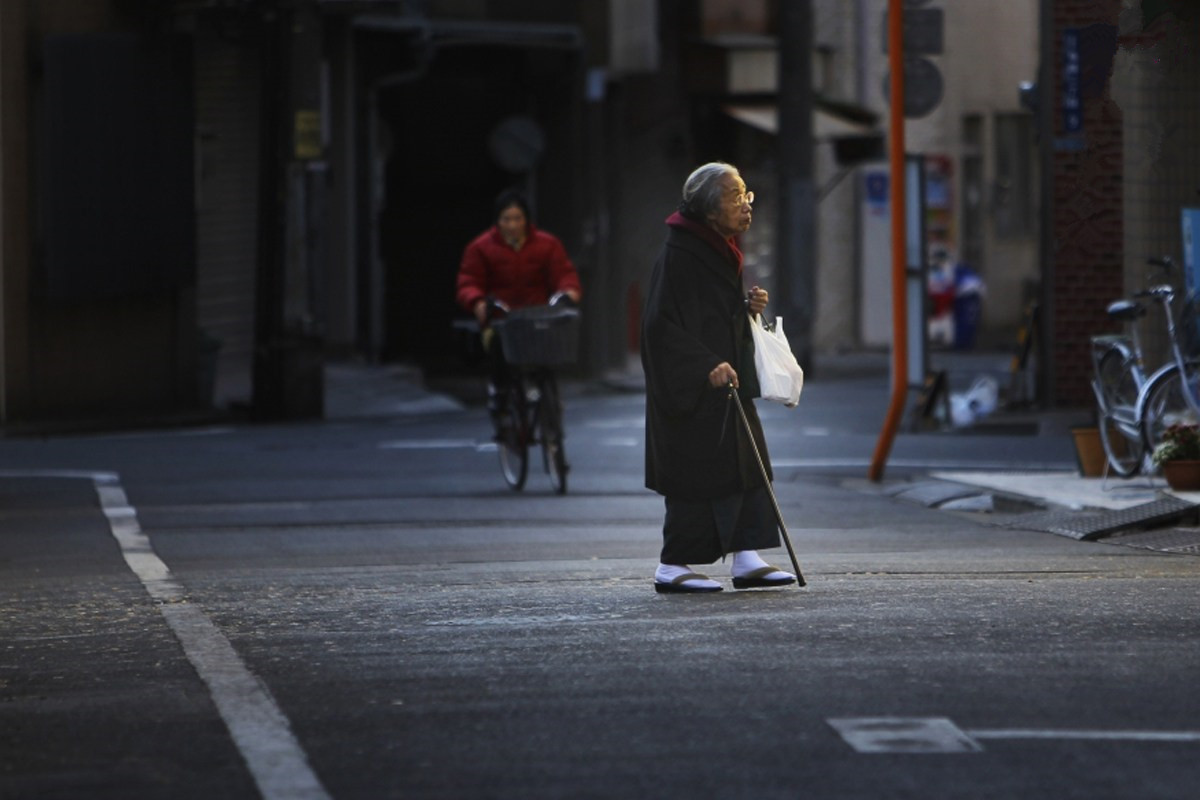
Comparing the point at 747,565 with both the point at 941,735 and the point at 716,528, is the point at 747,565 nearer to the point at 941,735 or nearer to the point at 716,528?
the point at 716,528

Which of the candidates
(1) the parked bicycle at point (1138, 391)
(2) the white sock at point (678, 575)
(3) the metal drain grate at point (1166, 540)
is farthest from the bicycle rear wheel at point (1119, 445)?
(2) the white sock at point (678, 575)

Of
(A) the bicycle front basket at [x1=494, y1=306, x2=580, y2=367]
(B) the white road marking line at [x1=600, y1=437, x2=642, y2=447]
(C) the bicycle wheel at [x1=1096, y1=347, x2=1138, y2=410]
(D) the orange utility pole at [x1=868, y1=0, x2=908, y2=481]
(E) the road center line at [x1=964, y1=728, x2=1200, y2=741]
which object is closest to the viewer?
(E) the road center line at [x1=964, y1=728, x2=1200, y2=741]

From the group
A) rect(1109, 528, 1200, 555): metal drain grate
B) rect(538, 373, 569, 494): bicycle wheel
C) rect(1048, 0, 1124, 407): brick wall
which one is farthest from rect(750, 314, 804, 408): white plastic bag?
rect(1048, 0, 1124, 407): brick wall

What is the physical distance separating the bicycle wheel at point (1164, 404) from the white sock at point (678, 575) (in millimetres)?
5161

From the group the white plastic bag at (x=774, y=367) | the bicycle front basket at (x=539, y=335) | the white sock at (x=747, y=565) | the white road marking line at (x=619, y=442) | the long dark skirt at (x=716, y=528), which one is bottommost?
the white road marking line at (x=619, y=442)

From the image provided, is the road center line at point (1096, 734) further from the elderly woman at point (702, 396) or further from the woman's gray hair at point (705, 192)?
the woman's gray hair at point (705, 192)

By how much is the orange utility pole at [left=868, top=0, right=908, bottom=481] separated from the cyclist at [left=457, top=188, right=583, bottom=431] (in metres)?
2.27

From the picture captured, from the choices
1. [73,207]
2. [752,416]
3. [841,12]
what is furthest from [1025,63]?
[752,416]

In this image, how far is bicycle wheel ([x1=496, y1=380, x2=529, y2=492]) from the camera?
49.5ft

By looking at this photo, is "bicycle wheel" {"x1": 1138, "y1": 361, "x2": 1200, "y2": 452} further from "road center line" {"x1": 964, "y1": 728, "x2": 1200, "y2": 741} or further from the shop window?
the shop window

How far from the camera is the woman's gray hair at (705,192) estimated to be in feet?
31.5

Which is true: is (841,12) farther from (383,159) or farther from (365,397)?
(365,397)

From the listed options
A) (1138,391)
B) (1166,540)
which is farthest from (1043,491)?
(1166,540)

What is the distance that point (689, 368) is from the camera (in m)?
9.56
